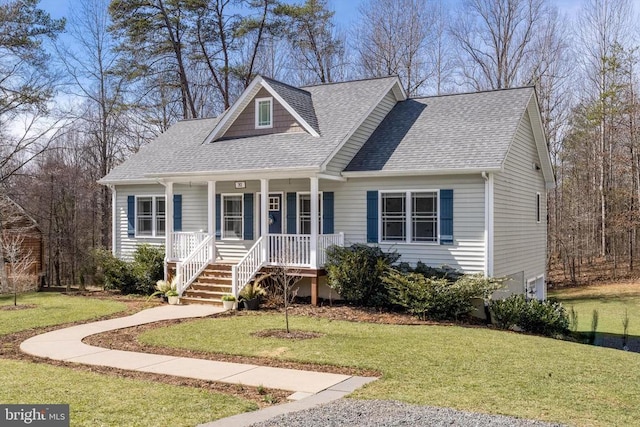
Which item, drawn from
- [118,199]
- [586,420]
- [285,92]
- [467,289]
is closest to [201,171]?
[285,92]

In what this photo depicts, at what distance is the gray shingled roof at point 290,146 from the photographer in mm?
15062

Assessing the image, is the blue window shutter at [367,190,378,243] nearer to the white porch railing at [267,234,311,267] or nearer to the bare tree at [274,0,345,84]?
the white porch railing at [267,234,311,267]

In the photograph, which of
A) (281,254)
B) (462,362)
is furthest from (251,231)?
(462,362)

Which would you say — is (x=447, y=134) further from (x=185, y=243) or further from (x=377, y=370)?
(x=377, y=370)

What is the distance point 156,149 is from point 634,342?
53.7 feet

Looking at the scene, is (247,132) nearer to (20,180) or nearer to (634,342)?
(634,342)

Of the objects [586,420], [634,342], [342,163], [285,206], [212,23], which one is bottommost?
[634,342]

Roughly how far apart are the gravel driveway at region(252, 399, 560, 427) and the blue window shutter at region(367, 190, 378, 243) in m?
9.05

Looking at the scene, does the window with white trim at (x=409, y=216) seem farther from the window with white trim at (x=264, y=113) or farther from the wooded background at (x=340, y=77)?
Answer: the wooded background at (x=340, y=77)

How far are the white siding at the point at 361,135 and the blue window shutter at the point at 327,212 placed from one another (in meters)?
0.89

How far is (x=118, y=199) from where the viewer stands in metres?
20.2

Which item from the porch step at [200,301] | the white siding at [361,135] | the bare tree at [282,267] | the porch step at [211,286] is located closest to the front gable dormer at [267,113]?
the white siding at [361,135]

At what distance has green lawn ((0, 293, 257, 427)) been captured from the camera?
5652 millimetres

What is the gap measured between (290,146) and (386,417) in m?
11.0
